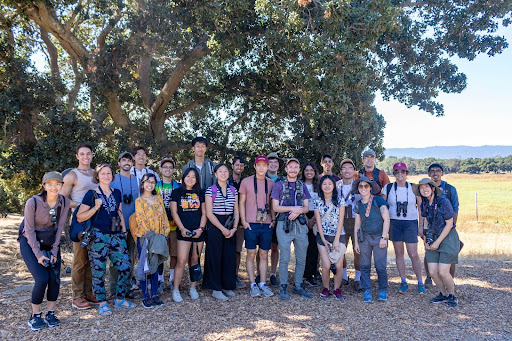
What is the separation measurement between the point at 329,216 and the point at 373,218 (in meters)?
0.64

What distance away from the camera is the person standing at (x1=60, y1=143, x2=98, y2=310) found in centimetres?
507

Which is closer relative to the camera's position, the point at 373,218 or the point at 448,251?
the point at 448,251

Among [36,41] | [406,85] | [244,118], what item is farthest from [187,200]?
[36,41]

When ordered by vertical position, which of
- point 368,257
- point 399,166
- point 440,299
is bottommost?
point 440,299

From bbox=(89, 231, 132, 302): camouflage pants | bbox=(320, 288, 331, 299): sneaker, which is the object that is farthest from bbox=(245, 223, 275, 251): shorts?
bbox=(89, 231, 132, 302): camouflage pants

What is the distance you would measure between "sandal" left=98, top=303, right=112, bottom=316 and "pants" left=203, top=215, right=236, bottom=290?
1.43 metres

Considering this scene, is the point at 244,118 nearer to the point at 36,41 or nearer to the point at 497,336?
the point at 36,41

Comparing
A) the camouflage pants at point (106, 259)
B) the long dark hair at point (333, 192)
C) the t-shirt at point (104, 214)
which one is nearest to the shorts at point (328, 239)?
the long dark hair at point (333, 192)

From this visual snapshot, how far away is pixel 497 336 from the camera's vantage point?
4.44 metres

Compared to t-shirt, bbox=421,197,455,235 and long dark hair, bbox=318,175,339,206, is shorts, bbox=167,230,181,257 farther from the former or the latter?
t-shirt, bbox=421,197,455,235

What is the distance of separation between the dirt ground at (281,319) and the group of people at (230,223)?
0.21 metres

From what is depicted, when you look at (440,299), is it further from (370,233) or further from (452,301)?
(370,233)

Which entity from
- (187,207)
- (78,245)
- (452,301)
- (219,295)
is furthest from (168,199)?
(452,301)

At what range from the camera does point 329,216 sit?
18.6 feet
